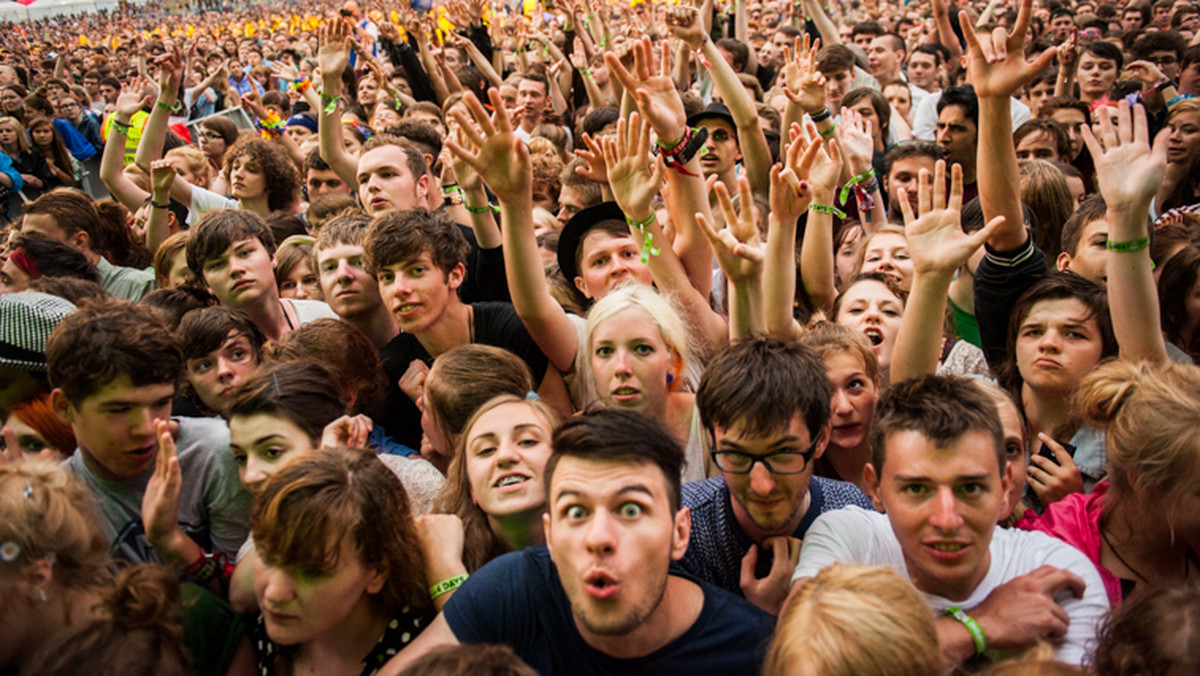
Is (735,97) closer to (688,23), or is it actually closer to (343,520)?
(688,23)

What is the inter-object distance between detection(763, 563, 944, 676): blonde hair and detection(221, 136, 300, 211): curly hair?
482 cm

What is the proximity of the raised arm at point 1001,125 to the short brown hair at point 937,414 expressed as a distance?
833mm

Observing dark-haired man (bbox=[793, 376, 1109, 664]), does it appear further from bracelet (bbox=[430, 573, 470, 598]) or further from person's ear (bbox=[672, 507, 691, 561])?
bracelet (bbox=[430, 573, 470, 598])

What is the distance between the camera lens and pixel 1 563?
5.69 ft

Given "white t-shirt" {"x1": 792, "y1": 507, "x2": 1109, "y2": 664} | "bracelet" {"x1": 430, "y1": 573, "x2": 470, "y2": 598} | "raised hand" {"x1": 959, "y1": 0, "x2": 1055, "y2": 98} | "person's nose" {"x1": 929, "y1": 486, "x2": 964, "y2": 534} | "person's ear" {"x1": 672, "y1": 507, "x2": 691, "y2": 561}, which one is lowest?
"bracelet" {"x1": 430, "y1": 573, "x2": 470, "y2": 598}

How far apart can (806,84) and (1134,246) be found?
223 cm

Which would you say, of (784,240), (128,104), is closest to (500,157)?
(784,240)

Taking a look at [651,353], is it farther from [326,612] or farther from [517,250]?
[326,612]

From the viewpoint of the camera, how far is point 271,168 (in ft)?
17.4

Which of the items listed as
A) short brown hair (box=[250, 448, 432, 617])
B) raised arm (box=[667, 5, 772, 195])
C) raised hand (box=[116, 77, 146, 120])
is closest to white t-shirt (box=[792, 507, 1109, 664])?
short brown hair (box=[250, 448, 432, 617])

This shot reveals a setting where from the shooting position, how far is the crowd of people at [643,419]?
1.74 m

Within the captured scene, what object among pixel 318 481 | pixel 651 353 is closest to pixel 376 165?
pixel 651 353

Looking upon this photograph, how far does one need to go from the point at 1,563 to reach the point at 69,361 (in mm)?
837

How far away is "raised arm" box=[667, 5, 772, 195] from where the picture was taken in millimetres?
3994
